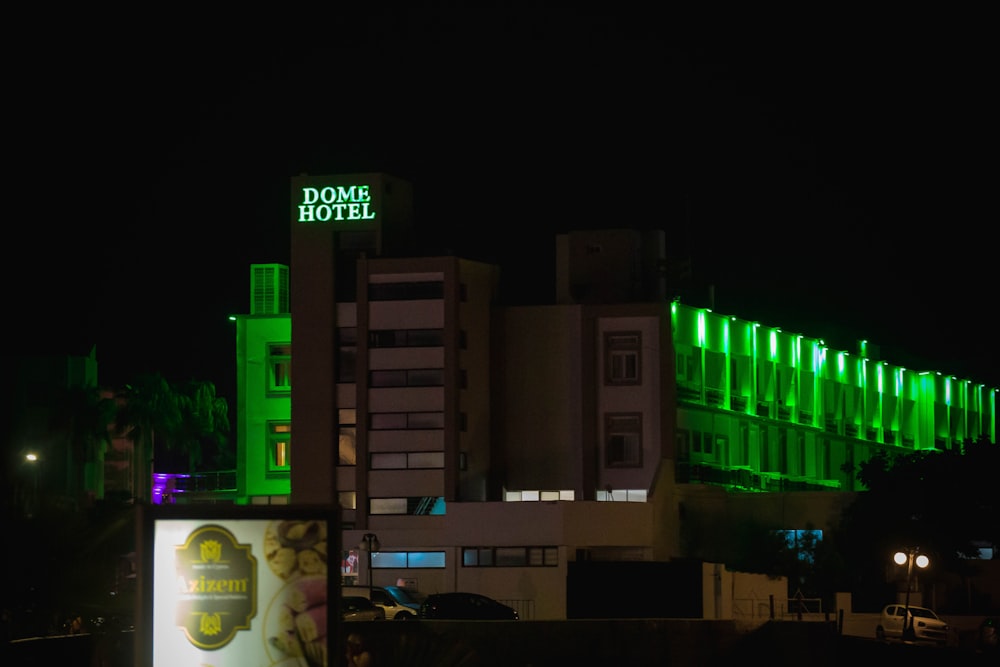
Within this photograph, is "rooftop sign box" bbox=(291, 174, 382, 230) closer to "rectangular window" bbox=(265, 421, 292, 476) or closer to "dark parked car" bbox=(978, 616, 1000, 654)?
"rectangular window" bbox=(265, 421, 292, 476)

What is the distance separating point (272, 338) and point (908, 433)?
146 feet

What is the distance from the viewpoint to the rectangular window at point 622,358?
279ft

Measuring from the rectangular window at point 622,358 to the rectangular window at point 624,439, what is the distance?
5.32 feet

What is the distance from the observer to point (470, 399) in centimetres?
8569

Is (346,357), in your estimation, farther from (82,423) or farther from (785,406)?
(82,423)

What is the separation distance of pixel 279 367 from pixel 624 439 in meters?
17.8

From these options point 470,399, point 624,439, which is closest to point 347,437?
point 470,399

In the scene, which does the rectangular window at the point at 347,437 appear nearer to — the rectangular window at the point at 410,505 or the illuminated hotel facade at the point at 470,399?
the illuminated hotel facade at the point at 470,399

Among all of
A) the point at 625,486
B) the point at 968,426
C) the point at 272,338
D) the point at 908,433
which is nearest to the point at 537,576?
the point at 625,486

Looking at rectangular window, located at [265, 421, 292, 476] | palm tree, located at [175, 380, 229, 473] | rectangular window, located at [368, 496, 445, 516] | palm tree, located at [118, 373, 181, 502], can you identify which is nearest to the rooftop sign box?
rectangular window, located at [265, 421, 292, 476]

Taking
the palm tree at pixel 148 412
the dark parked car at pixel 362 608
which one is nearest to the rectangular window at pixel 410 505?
the dark parked car at pixel 362 608

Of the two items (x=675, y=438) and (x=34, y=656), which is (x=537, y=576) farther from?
(x=34, y=656)

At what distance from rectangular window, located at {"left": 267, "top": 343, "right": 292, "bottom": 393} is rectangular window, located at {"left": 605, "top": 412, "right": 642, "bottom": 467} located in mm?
16351

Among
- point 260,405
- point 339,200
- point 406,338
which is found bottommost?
point 260,405
